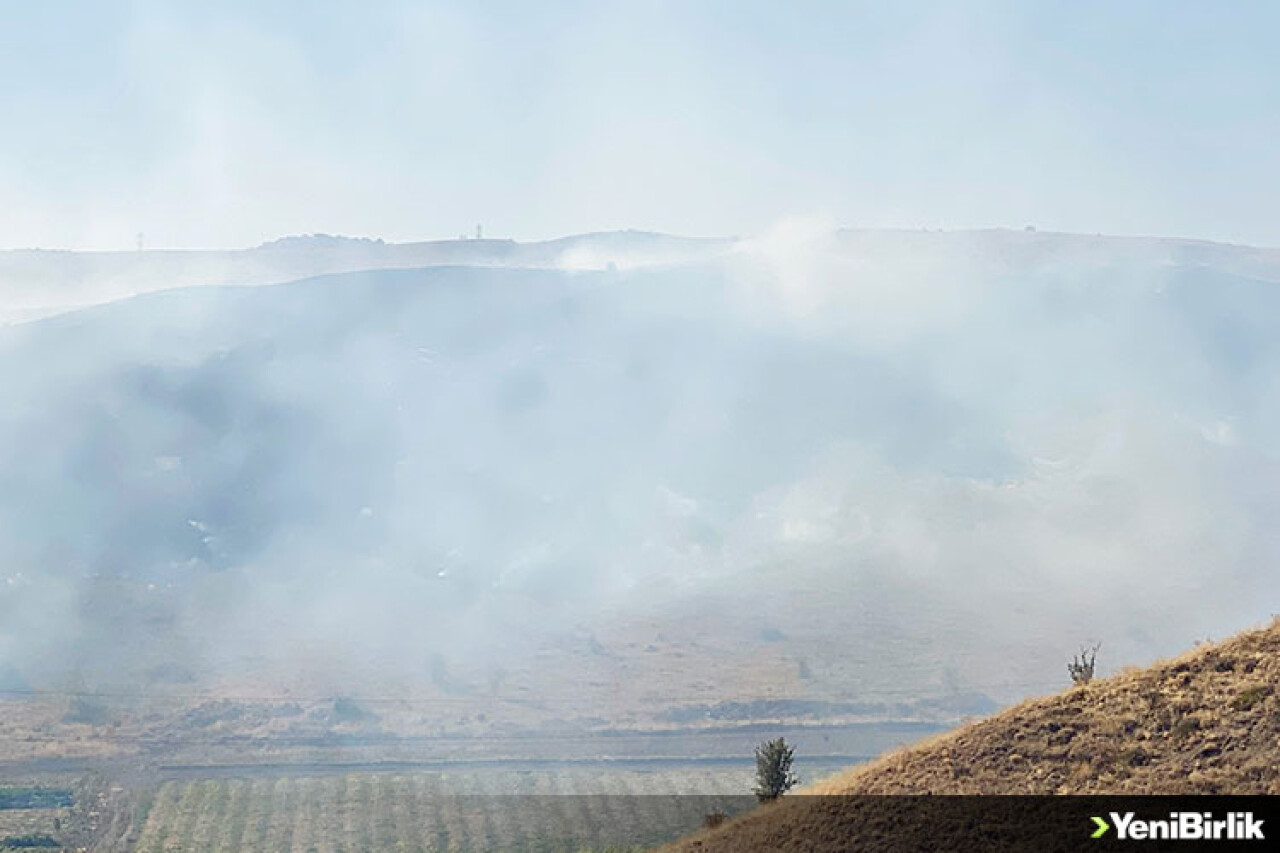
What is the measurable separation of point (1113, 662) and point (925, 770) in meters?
120

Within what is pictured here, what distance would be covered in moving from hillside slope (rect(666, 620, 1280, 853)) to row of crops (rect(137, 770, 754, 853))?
104ft

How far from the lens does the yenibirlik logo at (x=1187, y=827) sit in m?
28.7

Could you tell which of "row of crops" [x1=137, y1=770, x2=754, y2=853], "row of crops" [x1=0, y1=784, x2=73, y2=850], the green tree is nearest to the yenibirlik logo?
the green tree

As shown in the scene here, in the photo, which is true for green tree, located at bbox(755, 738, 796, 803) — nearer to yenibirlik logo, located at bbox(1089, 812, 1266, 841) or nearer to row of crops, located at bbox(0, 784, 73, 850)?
yenibirlik logo, located at bbox(1089, 812, 1266, 841)

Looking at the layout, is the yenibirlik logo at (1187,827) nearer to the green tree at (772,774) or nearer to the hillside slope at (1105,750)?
the hillside slope at (1105,750)

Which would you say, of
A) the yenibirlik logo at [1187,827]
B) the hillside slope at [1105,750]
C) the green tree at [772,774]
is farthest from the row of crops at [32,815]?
the yenibirlik logo at [1187,827]

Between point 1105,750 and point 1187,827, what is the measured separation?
4235mm

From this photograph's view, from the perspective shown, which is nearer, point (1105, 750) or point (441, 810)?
point (1105, 750)

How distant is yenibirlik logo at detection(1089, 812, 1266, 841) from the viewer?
1128 inches

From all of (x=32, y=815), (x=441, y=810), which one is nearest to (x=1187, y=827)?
(x=441, y=810)

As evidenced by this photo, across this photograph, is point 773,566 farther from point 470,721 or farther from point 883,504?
point 470,721

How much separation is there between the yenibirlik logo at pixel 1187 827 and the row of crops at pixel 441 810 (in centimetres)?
3847

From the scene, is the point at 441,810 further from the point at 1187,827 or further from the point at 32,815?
the point at 1187,827

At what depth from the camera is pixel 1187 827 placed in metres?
29.5
